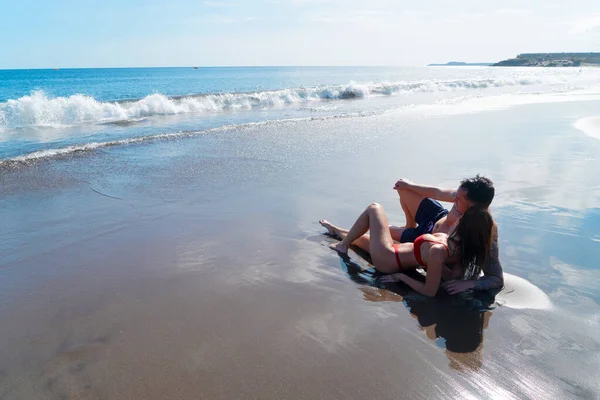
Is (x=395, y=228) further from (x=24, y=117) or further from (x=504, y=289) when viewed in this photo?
(x=24, y=117)

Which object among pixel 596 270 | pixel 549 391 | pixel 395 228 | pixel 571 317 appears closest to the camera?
pixel 549 391

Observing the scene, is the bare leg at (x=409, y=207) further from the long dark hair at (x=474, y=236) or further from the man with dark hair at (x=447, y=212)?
the long dark hair at (x=474, y=236)

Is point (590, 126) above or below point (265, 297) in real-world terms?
above

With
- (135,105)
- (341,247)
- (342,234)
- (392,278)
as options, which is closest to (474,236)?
(392,278)

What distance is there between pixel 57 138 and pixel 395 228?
37.7 feet

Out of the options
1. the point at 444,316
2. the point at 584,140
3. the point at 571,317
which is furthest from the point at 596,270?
the point at 584,140

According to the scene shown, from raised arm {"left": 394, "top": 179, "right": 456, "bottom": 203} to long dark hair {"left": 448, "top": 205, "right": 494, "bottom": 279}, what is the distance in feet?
2.66

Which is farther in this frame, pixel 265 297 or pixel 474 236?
pixel 265 297

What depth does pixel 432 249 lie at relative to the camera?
12.5 ft

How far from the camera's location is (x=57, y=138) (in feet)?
41.9

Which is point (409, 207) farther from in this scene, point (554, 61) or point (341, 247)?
point (554, 61)

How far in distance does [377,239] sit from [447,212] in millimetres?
850

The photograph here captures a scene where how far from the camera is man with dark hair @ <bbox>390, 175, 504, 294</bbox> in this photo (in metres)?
3.65

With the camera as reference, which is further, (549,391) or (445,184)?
(445,184)
